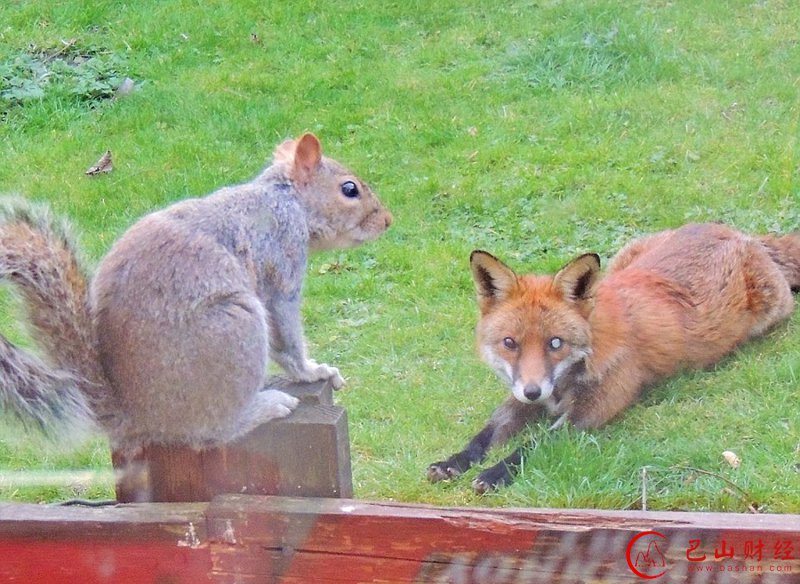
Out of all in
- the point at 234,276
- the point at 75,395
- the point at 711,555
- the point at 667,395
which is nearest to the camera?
the point at 711,555

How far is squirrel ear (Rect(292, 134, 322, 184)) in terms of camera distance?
3201mm

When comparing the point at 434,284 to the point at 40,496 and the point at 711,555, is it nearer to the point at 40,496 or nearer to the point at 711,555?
the point at 40,496

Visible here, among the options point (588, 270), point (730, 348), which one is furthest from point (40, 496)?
point (730, 348)

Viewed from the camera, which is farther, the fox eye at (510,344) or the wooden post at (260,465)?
the fox eye at (510,344)

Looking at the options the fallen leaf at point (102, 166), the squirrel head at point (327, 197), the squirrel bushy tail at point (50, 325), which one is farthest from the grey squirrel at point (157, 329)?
the fallen leaf at point (102, 166)

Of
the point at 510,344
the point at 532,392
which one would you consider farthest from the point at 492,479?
the point at 510,344

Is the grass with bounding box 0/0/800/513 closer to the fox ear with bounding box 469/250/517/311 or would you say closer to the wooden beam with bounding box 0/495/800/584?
the wooden beam with bounding box 0/495/800/584

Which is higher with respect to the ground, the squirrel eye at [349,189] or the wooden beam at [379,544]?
the squirrel eye at [349,189]

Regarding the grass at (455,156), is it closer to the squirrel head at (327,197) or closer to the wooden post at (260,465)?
the wooden post at (260,465)

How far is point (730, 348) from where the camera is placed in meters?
4.12

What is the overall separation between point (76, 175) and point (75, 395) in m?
4.36

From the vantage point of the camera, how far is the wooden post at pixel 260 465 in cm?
208

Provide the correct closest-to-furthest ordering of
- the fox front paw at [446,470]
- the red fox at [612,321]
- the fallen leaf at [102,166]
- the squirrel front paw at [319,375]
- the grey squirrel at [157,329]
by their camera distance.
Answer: the grey squirrel at [157,329], the squirrel front paw at [319,375], the fox front paw at [446,470], the red fox at [612,321], the fallen leaf at [102,166]

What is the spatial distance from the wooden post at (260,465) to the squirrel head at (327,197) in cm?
109
